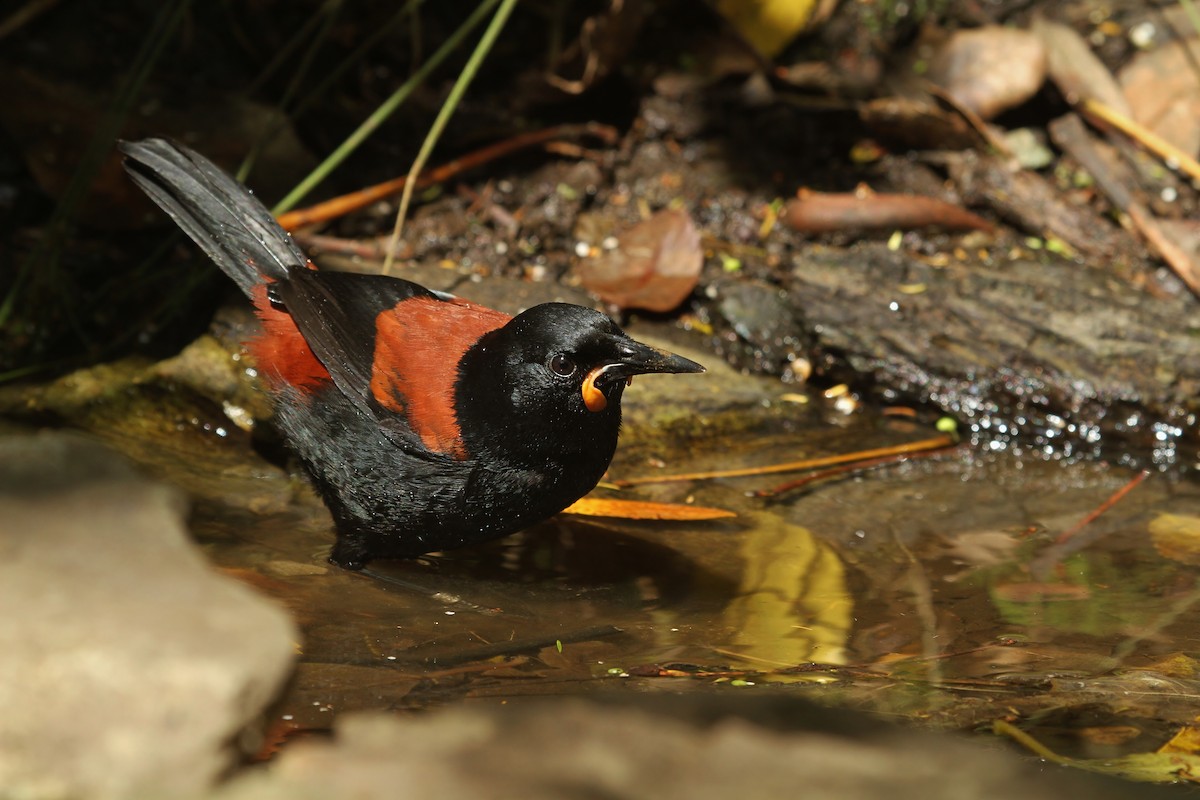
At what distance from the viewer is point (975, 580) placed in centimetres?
336

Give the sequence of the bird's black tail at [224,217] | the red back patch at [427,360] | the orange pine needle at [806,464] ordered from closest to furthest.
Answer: the red back patch at [427,360], the bird's black tail at [224,217], the orange pine needle at [806,464]

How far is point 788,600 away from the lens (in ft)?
10.6

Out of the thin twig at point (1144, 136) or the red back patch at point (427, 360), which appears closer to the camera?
the red back patch at point (427, 360)

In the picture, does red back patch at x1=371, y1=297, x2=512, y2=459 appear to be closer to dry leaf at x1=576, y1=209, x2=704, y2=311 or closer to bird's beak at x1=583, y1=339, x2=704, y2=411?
bird's beak at x1=583, y1=339, x2=704, y2=411

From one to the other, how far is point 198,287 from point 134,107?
957 mm

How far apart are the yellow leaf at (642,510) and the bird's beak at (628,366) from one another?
676 mm

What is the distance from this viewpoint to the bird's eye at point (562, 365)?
3.03m

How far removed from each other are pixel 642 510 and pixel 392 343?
3.02ft

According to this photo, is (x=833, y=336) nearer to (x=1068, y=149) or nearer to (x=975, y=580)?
(x=975, y=580)

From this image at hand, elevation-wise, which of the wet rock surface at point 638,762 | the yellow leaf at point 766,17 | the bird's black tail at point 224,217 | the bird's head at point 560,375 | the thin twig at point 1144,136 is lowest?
the wet rock surface at point 638,762

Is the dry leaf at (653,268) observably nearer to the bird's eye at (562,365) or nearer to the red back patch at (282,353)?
the red back patch at (282,353)

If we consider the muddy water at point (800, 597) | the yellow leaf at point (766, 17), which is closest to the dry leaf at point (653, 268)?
the muddy water at point (800, 597)

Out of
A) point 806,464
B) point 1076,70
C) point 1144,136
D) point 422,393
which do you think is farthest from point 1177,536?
point 1076,70

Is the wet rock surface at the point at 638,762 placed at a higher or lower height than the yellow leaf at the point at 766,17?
lower
